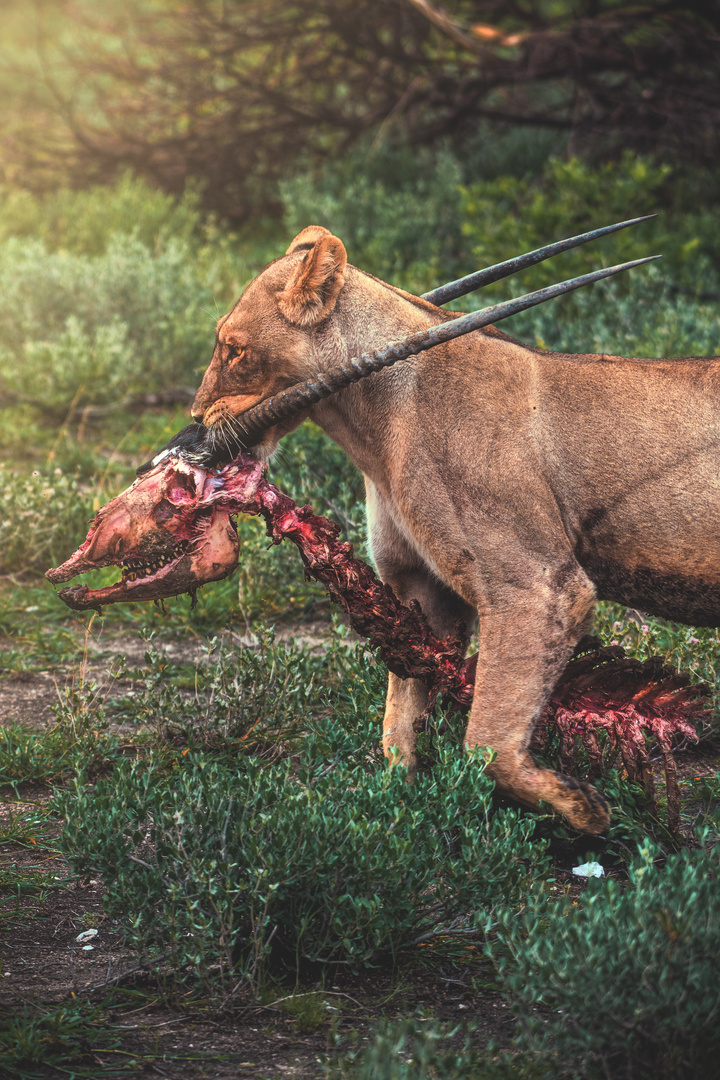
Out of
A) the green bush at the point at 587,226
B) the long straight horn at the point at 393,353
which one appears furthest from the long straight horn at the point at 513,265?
the green bush at the point at 587,226

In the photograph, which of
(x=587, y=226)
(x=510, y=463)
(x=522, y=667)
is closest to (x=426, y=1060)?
(x=522, y=667)

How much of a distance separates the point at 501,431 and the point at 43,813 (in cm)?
185

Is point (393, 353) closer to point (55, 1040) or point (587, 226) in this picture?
point (55, 1040)

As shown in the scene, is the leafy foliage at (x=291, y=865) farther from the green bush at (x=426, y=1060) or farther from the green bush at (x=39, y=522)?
the green bush at (x=39, y=522)

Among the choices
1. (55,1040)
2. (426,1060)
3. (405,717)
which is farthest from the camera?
(405,717)

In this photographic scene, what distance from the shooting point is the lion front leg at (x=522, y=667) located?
9.82 ft

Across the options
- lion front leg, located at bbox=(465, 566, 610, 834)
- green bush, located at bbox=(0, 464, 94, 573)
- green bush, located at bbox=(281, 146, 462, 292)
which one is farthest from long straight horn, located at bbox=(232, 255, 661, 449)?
green bush, located at bbox=(281, 146, 462, 292)

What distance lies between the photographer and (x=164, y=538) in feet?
10.4

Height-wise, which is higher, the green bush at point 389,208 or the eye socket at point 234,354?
the green bush at point 389,208

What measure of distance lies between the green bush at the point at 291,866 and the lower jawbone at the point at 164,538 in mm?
564

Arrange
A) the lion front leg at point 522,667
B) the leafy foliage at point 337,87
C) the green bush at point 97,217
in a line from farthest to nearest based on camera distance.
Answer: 1. the green bush at point 97,217
2. the leafy foliage at point 337,87
3. the lion front leg at point 522,667

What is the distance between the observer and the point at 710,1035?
2098mm

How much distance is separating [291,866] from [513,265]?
1.70m

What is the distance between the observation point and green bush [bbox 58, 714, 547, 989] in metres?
2.54
